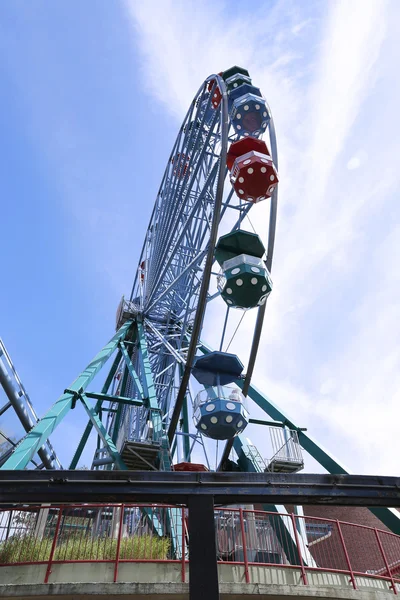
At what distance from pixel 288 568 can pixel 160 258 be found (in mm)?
11651

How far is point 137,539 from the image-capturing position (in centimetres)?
693

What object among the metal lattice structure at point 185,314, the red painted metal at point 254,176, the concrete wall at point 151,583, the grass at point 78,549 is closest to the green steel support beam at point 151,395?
the metal lattice structure at point 185,314

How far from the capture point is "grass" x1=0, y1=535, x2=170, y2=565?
21.6 feet

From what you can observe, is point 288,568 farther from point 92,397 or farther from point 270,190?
point 270,190

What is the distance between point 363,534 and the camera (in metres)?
19.4

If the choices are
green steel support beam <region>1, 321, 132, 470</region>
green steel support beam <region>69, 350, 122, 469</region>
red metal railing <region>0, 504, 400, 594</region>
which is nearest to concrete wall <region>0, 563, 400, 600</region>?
red metal railing <region>0, 504, 400, 594</region>

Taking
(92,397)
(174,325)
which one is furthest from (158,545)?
(174,325)

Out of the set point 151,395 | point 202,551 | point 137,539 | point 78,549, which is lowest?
point 202,551

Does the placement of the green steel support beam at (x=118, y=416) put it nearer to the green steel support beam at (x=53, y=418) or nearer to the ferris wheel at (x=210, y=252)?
the ferris wheel at (x=210, y=252)

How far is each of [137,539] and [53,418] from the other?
466cm

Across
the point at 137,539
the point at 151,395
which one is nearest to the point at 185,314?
the point at 151,395

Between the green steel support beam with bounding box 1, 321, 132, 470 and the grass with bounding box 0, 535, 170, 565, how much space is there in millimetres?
2040

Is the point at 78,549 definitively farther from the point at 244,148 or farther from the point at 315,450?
the point at 244,148

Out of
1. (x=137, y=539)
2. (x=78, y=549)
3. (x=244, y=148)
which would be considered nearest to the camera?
(x=78, y=549)
